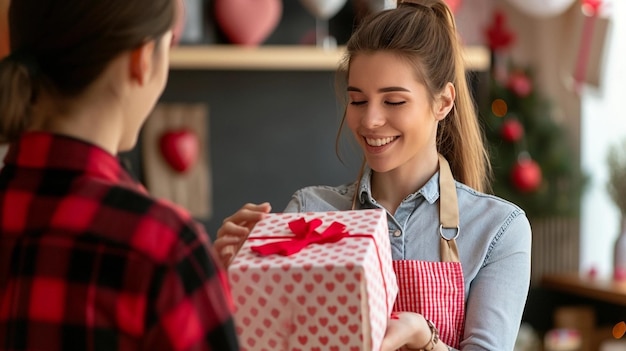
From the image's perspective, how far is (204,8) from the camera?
158 inches

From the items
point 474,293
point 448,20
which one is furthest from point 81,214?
point 448,20

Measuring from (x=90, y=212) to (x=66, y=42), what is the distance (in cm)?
18

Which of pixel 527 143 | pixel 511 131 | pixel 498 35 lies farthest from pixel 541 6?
pixel 527 143

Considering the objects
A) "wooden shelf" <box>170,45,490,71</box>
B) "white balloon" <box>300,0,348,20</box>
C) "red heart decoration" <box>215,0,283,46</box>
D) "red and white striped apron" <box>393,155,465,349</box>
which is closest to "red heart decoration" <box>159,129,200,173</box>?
"wooden shelf" <box>170,45,490,71</box>

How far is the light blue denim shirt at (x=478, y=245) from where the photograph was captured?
172cm

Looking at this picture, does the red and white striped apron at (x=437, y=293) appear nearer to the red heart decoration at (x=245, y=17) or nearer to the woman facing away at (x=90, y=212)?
the woman facing away at (x=90, y=212)

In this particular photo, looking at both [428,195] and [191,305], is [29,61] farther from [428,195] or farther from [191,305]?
[428,195]

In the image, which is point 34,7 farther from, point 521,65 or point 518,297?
point 521,65

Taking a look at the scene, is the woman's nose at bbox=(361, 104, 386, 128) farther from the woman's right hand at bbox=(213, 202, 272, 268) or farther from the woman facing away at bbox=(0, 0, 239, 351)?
the woman facing away at bbox=(0, 0, 239, 351)

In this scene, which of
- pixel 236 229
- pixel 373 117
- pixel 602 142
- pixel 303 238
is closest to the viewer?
pixel 303 238

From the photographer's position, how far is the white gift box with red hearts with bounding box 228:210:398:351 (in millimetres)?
1376

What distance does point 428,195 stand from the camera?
1.85m

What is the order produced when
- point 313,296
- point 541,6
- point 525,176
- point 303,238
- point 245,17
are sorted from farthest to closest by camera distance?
1. point 525,176
2. point 541,6
3. point 245,17
4. point 303,238
5. point 313,296

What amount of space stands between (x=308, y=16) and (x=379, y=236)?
2793 mm
